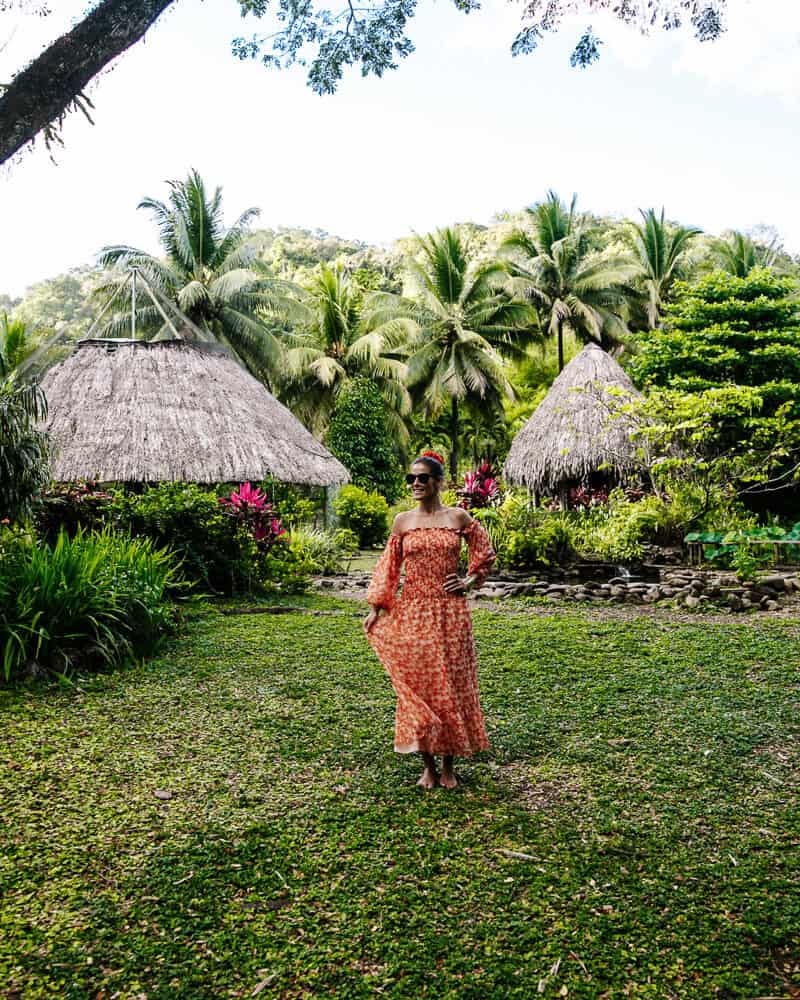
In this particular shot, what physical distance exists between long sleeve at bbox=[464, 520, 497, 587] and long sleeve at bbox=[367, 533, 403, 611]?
33 centimetres

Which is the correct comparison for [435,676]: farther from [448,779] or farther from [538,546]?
[538,546]

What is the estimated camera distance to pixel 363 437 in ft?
76.7

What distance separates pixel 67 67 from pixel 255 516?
7.54m

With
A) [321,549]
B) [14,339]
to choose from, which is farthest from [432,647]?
[14,339]

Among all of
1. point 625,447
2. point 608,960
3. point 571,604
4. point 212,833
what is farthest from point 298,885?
point 625,447

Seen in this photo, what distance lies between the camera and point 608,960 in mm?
2410

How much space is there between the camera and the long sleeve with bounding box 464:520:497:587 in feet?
12.5

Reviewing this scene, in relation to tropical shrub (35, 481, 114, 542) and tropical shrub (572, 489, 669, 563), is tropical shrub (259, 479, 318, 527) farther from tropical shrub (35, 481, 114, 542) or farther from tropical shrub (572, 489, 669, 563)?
tropical shrub (572, 489, 669, 563)

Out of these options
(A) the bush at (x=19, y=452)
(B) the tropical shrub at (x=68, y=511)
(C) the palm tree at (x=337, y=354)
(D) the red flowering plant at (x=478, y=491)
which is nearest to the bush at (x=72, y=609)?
(A) the bush at (x=19, y=452)

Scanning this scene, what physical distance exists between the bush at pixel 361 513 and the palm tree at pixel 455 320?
6100 mm

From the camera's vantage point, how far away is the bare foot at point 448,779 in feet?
12.3

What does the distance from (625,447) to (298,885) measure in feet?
46.6

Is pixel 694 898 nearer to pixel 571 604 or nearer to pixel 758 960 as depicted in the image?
pixel 758 960

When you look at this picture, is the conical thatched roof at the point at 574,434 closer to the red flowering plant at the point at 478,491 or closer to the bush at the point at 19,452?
the red flowering plant at the point at 478,491
